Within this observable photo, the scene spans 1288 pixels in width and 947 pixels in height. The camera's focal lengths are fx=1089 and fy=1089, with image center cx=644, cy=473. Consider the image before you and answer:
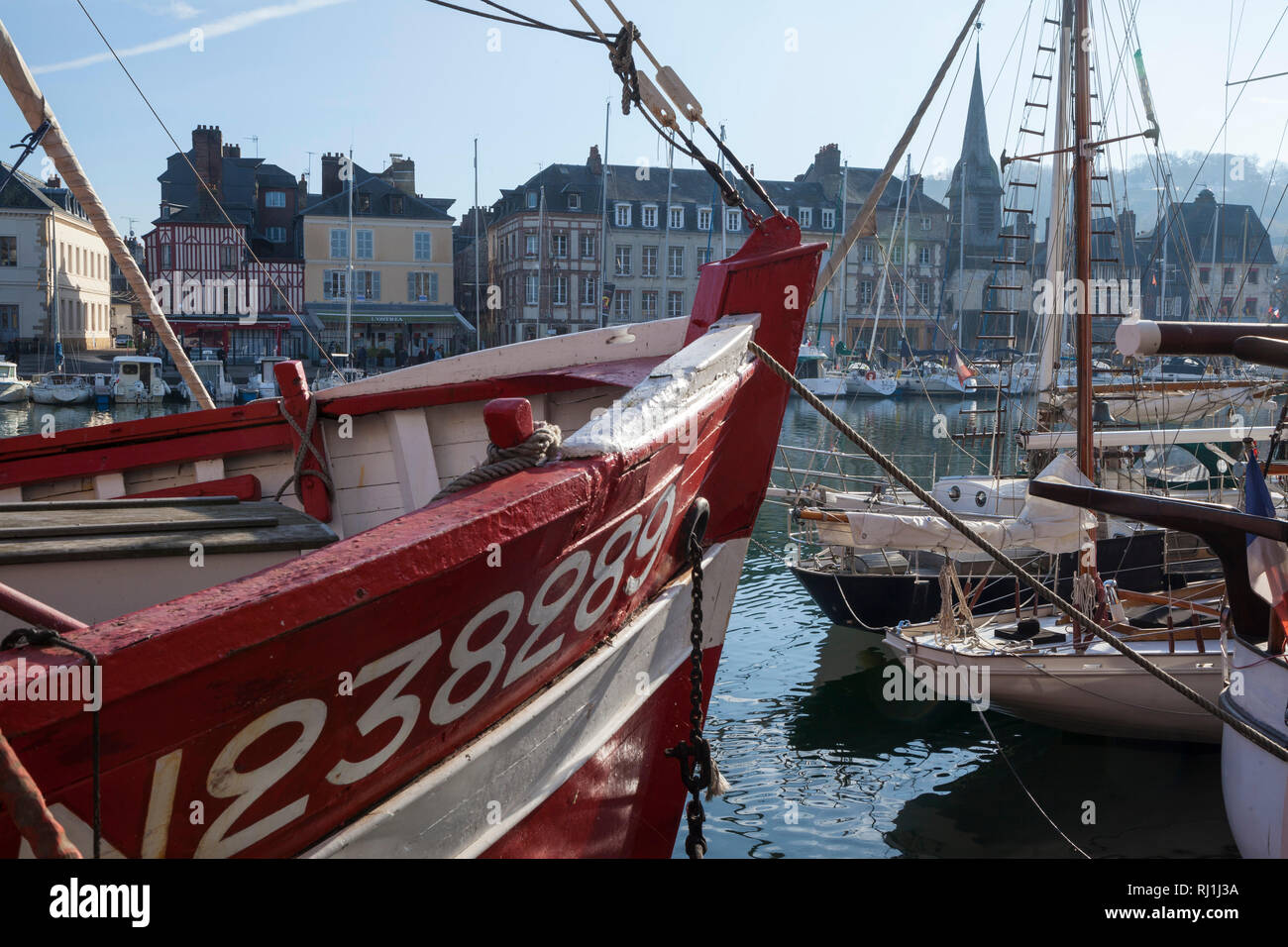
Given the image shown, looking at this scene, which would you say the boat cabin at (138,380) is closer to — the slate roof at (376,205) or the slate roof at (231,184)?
the slate roof at (231,184)

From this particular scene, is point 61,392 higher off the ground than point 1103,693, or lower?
higher

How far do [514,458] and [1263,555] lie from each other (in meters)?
4.78

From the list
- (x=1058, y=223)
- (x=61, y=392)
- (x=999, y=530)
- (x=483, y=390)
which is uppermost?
(x=1058, y=223)

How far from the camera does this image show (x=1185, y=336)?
4332 millimetres

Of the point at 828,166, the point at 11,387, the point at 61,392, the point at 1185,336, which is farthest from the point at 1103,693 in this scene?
the point at 828,166

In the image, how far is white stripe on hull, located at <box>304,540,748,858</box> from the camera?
2523 millimetres

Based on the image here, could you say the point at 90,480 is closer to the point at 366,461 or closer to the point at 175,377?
the point at 366,461

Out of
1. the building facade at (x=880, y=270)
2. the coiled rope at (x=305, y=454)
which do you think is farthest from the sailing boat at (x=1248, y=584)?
the building facade at (x=880, y=270)

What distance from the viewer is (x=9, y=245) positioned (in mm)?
52250

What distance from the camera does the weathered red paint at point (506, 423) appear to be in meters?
2.79

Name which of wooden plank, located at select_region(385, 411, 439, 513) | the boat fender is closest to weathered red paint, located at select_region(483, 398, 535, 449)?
wooden plank, located at select_region(385, 411, 439, 513)

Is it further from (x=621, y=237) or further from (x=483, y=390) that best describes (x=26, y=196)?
(x=483, y=390)
